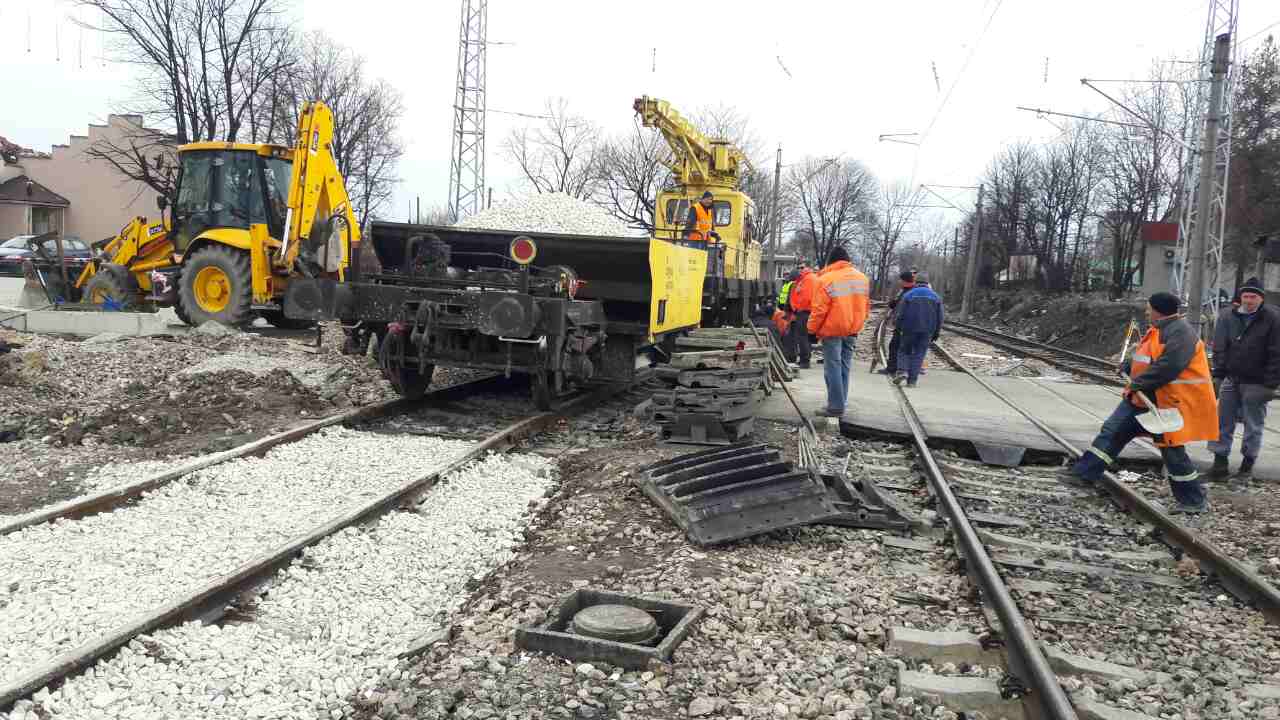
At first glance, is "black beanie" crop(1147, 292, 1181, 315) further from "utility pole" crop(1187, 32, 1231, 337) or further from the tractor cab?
the tractor cab

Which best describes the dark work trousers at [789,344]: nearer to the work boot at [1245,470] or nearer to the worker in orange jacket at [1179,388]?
the work boot at [1245,470]

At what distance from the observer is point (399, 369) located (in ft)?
29.8

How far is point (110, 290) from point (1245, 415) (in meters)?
Answer: 16.2

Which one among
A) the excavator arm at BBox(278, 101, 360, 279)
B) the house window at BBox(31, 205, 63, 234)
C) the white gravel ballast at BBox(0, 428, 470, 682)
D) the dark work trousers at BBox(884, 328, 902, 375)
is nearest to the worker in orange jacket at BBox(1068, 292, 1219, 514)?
the white gravel ballast at BBox(0, 428, 470, 682)

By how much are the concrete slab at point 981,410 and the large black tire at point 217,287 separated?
8.35m

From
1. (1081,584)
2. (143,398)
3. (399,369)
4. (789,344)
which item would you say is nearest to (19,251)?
(789,344)

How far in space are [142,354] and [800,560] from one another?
9.71 meters

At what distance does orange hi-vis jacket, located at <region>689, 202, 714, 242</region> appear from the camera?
42.9ft

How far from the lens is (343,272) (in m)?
11.0

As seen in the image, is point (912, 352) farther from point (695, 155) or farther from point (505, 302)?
point (505, 302)

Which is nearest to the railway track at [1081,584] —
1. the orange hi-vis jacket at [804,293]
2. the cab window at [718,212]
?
the orange hi-vis jacket at [804,293]

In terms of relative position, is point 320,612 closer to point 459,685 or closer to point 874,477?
point 459,685

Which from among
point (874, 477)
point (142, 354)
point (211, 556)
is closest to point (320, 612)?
point (211, 556)

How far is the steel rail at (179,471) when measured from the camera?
5031mm
